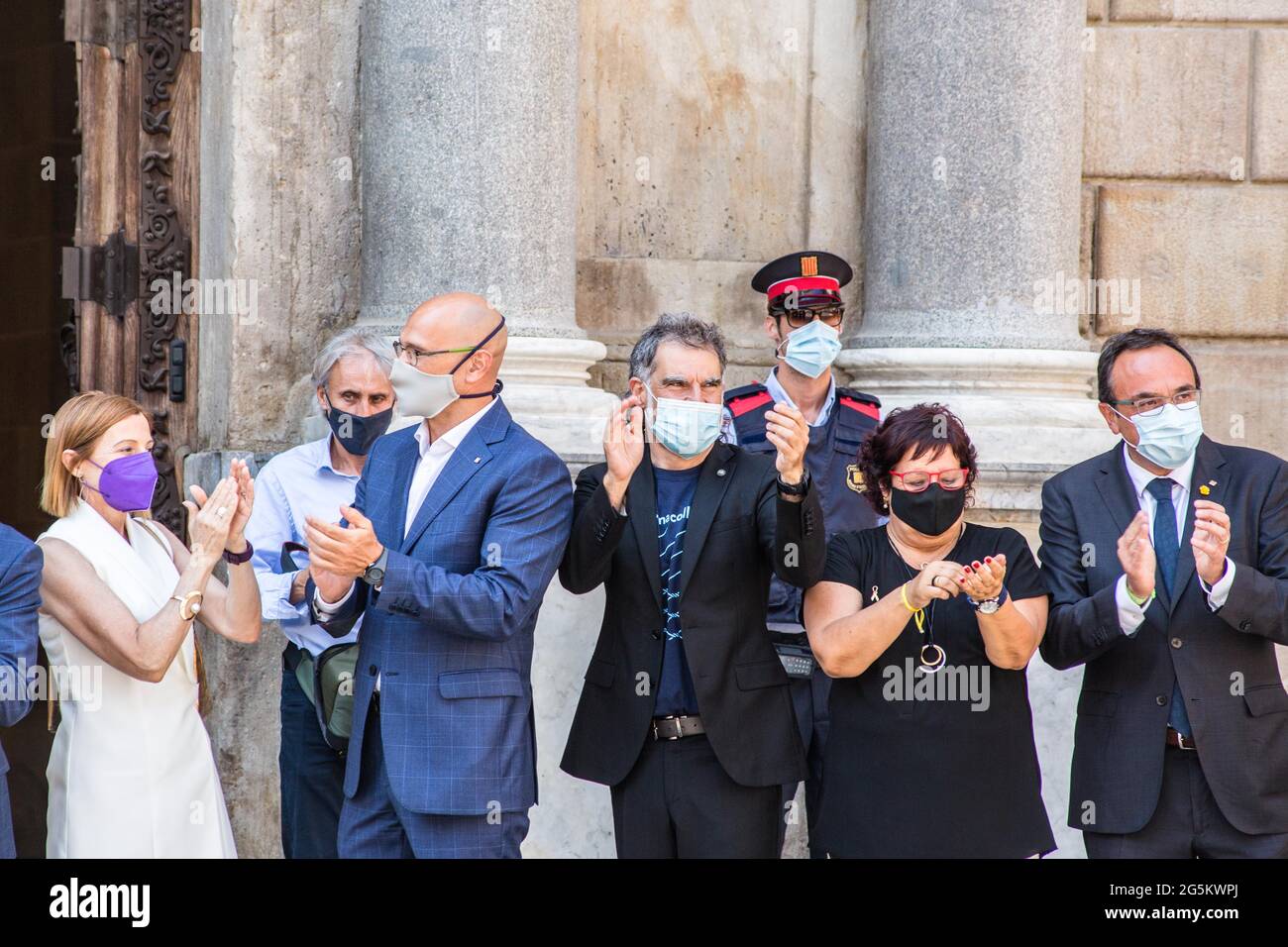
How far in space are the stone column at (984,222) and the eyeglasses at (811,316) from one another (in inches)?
38.2

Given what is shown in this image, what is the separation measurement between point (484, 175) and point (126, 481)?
1933 millimetres

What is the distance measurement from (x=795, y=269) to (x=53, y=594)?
7.86ft

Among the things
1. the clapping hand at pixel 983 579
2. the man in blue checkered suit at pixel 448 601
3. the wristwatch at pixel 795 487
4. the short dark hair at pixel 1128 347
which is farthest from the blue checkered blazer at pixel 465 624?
the short dark hair at pixel 1128 347

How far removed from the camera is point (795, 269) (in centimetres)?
510

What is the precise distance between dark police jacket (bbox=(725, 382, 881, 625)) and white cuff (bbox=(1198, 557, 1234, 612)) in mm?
935

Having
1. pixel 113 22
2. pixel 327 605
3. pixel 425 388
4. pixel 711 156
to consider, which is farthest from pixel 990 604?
pixel 113 22

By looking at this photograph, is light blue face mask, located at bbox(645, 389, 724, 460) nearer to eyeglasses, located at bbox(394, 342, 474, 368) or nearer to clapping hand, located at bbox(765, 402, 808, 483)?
clapping hand, located at bbox(765, 402, 808, 483)

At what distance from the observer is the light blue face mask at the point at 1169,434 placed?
157 inches

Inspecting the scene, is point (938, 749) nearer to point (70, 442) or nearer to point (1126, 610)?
point (1126, 610)

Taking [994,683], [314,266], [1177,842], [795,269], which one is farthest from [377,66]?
[1177,842]

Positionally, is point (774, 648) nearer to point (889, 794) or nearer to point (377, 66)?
point (889, 794)

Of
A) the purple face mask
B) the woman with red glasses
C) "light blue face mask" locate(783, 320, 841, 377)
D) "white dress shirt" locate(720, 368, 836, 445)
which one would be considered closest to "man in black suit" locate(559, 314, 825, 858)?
the woman with red glasses

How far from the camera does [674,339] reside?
4.12 metres

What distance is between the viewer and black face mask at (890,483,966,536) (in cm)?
387
